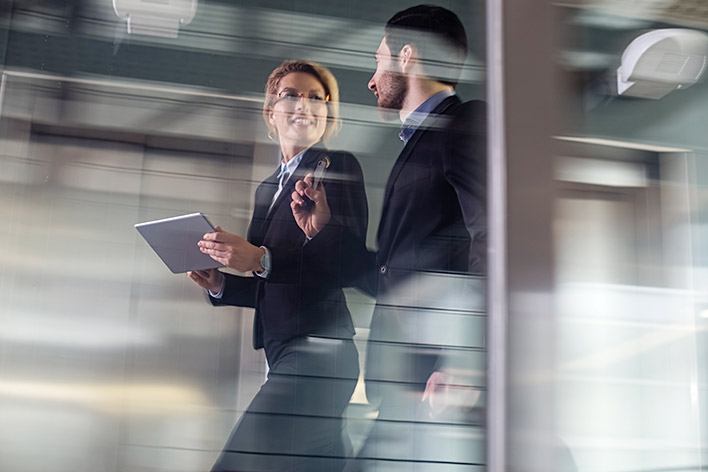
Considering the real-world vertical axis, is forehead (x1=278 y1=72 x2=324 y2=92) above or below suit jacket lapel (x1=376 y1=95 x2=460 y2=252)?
above

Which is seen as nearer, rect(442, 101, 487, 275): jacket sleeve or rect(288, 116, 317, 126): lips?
rect(442, 101, 487, 275): jacket sleeve

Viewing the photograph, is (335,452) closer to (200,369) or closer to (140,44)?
(200,369)

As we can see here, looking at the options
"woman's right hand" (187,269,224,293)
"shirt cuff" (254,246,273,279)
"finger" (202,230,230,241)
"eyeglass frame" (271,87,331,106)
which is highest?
"eyeglass frame" (271,87,331,106)

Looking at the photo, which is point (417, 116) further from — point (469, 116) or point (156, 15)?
point (156, 15)

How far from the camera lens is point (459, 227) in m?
1.40

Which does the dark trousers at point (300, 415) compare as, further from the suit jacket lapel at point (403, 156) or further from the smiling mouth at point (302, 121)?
the smiling mouth at point (302, 121)

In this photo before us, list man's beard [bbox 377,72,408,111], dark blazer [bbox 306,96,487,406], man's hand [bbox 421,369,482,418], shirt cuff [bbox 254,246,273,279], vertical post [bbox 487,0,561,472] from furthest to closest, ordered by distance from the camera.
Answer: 1. man's beard [bbox 377,72,408,111]
2. shirt cuff [bbox 254,246,273,279]
3. dark blazer [bbox 306,96,487,406]
4. man's hand [bbox 421,369,482,418]
5. vertical post [bbox 487,0,561,472]

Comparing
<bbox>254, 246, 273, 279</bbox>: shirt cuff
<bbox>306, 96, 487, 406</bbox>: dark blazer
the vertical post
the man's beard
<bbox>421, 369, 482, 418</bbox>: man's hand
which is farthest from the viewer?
the man's beard

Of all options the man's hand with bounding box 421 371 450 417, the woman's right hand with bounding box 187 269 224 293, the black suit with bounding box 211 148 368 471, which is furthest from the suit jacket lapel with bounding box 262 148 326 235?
the man's hand with bounding box 421 371 450 417

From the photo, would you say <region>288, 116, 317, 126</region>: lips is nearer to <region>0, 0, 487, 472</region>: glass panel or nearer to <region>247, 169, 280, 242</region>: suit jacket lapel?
<region>0, 0, 487, 472</region>: glass panel

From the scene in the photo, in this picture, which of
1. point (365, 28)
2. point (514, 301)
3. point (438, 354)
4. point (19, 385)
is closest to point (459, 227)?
point (438, 354)

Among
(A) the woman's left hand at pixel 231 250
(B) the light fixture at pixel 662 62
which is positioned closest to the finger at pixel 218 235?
(A) the woman's left hand at pixel 231 250

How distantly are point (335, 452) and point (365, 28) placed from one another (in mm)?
728

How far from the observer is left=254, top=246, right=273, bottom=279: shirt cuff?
1.44 metres
